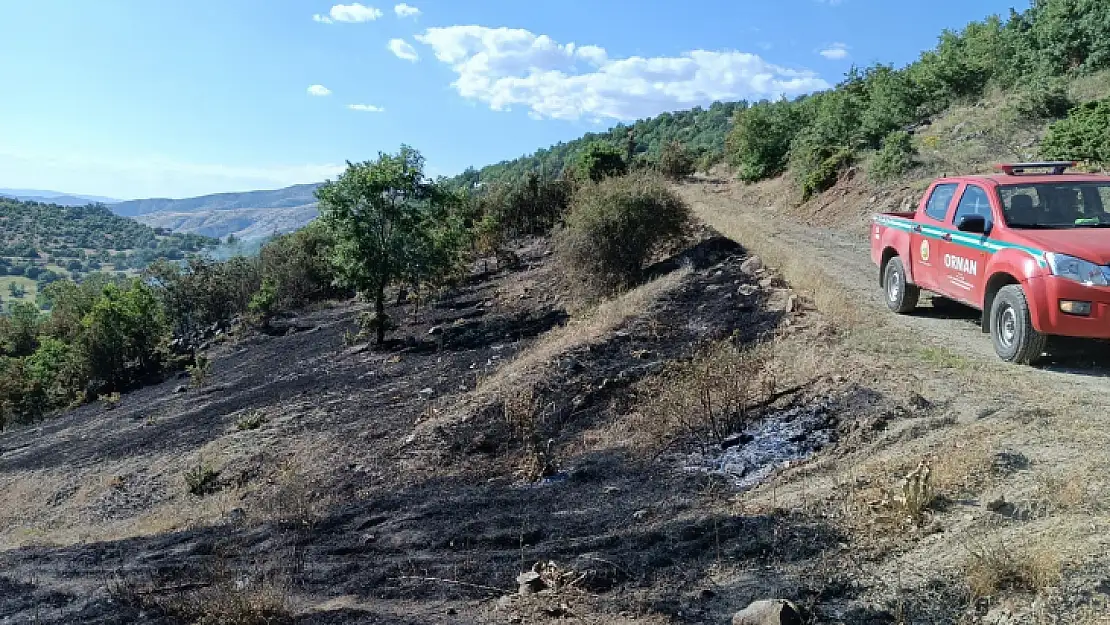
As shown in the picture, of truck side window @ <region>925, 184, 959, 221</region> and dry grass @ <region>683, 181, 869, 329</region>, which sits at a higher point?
truck side window @ <region>925, 184, 959, 221</region>

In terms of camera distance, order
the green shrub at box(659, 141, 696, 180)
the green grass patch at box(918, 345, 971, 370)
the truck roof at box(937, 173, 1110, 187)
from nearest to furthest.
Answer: the green grass patch at box(918, 345, 971, 370)
the truck roof at box(937, 173, 1110, 187)
the green shrub at box(659, 141, 696, 180)

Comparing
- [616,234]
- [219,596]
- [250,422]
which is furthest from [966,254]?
[250,422]

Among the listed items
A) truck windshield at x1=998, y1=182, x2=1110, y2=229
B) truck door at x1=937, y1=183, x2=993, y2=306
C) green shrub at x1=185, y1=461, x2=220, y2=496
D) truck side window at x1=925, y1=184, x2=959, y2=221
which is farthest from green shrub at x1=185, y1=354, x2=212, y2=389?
truck windshield at x1=998, y1=182, x2=1110, y2=229

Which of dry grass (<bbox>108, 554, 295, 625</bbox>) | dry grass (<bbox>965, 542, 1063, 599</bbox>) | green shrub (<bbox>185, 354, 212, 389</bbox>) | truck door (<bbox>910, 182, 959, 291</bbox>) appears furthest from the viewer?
green shrub (<bbox>185, 354, 212, 389</bbox>)

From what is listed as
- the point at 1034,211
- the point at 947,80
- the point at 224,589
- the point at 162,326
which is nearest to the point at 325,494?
the point at 224,589

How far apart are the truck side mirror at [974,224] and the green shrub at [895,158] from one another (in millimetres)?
16266

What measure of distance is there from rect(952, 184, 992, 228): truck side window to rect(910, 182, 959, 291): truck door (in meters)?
0.21

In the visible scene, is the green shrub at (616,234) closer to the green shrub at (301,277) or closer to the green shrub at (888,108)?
the green shrub at (888,108)

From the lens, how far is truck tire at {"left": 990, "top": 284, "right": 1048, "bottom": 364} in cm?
630

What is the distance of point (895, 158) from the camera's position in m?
22.0

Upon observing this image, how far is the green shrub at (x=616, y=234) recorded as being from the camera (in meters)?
18.0

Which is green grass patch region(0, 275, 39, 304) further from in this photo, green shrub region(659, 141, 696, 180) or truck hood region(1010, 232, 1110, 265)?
truck hood region(1010, 232, 1110, 265)

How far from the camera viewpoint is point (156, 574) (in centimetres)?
658

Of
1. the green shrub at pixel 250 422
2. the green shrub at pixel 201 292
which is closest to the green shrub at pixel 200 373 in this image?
the green shrub at pixel 250 422
